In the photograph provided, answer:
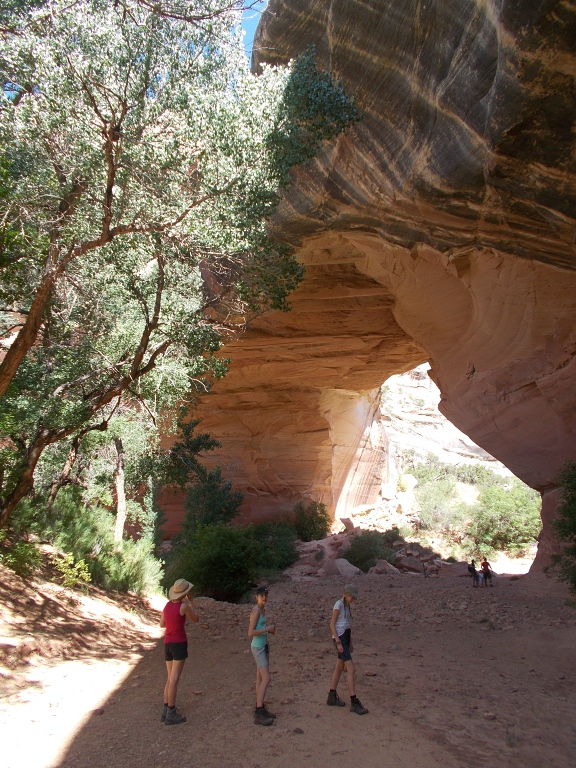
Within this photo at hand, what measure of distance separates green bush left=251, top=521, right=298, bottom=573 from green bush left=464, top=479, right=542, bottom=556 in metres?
6.35

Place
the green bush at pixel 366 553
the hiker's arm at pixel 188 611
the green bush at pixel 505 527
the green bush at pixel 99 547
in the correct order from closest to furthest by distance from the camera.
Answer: the hiker's arm at pixel 188 611 → the green bush at pixel 99 547 → the green bush at pixel 366 553 → the green bush at pixel 505 527

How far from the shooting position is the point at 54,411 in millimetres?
7020

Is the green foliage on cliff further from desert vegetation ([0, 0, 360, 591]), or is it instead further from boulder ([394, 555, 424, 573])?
desert vegetation ([0, 0, 360, 591])

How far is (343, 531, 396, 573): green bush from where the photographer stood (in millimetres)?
15307

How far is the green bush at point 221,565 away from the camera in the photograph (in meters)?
10.7

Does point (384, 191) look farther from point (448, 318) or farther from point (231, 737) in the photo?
point (231, 737)

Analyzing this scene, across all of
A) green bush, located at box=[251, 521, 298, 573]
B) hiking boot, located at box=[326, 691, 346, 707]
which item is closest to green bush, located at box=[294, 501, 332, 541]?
green bush, located at box=[251, 521, 298, 573]

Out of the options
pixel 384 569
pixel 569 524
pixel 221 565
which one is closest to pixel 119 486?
pixel 221 565

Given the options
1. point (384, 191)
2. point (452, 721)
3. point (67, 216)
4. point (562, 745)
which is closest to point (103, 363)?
point (67, 216)

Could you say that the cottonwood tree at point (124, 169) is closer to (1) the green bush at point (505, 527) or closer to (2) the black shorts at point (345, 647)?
(2) the black shorts at point (345, 647)

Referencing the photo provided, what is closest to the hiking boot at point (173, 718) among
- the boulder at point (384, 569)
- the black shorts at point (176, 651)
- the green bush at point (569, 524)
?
the black shorts at point (176, 651)

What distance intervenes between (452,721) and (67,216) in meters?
6.12

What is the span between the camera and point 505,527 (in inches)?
768

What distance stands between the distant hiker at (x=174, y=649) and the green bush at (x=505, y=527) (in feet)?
54.3
